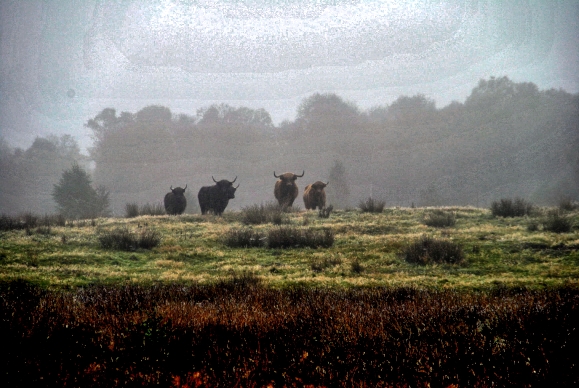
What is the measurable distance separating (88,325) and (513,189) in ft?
189

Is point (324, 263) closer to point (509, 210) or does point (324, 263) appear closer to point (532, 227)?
point (532, 227)

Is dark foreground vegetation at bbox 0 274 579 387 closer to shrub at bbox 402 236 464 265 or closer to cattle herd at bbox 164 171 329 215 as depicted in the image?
shrub at bbox 402 236 464 265

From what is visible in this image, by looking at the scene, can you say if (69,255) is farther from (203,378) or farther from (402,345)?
(402,345)

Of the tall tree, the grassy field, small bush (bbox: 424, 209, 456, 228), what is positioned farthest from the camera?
the tall tree

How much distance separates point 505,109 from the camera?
6256 centimetres

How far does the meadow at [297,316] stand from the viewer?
3.27 meters

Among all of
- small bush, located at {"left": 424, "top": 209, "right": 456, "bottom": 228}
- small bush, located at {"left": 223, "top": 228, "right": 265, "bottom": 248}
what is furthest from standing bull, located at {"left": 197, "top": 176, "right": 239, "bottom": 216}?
small bush, located at {"left": 424, "top": 209, "right": 456, "bottom": 228}

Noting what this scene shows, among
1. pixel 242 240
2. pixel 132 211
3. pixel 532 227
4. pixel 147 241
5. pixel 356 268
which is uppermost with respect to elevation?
pixel 132 211

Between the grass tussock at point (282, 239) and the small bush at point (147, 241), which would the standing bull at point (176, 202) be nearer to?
the small bush at point (147, 241)

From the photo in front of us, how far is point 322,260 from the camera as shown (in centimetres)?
1009

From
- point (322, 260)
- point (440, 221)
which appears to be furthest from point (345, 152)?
point (322, 260)

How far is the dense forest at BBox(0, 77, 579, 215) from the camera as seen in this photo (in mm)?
53438

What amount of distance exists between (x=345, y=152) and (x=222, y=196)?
1747 inches

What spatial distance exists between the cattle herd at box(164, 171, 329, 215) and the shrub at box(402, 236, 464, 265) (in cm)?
1377
